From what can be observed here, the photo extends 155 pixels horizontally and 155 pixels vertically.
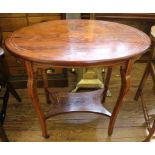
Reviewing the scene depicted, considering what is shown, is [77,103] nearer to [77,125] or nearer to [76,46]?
[77,125]

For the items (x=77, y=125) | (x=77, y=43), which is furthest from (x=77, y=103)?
(x=77, y=43)

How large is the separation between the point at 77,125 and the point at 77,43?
0.70 metres

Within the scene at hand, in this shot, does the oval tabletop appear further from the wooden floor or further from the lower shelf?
the wooden floor

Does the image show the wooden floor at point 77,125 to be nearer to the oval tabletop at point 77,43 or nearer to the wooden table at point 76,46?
the wooden table at point 76,46

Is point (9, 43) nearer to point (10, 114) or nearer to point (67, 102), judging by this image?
point (67, 102)

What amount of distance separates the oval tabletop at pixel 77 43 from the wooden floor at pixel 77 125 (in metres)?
0.69

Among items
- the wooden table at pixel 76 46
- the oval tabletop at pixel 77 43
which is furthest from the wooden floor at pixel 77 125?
the oval tabletop at pixel 77 43

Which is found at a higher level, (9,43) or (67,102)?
(9,43)

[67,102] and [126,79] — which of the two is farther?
[67,102]

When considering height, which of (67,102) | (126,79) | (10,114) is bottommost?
(10,114)
